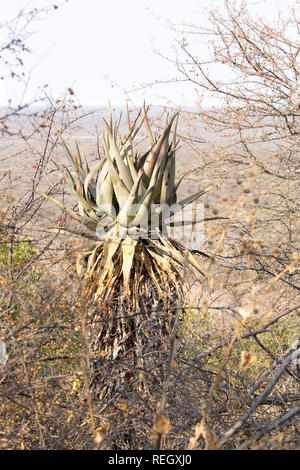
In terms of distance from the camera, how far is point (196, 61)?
7.51 meters

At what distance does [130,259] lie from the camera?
3.74 m

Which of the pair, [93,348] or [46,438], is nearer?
[46,438]

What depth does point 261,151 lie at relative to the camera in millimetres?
9547

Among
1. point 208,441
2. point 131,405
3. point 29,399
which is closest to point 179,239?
point 131,405

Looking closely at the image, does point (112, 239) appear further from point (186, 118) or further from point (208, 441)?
point (186, 118)

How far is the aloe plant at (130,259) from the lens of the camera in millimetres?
3764

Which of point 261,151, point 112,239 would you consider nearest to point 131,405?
point 112,239

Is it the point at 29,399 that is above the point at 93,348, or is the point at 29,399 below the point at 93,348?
below

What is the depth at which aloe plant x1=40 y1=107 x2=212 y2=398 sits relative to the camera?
3.76m

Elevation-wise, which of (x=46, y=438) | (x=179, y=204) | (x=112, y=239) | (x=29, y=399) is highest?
(x=179, y=204)
